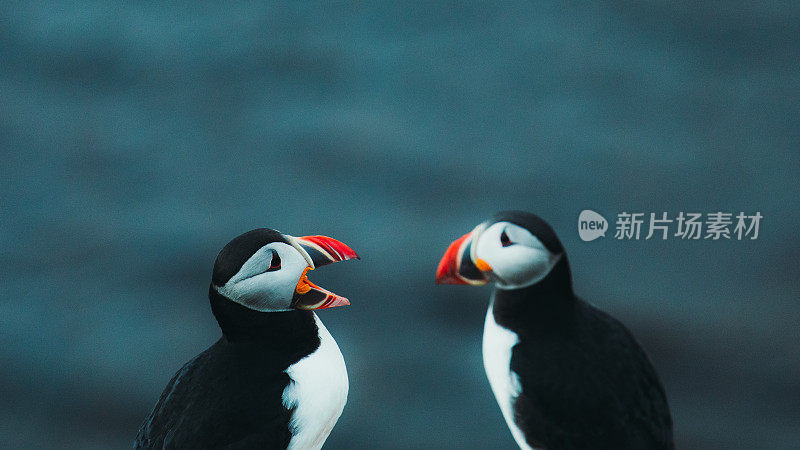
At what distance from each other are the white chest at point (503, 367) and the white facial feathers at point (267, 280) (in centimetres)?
59

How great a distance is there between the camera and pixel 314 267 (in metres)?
2.50

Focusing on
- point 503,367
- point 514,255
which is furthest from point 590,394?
point 514,255

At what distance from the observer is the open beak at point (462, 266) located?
2.56 metres

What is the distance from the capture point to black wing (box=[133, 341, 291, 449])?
2.42 metres

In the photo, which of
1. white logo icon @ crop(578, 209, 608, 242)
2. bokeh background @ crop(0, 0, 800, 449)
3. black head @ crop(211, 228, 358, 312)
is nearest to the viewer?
black head @ crop(211, 228, 358, 312)

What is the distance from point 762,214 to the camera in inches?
157

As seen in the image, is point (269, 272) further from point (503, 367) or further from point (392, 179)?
point (392, 179)

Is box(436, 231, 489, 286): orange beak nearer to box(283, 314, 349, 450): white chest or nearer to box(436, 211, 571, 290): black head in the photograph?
box(436, 211, 571, 290): black head

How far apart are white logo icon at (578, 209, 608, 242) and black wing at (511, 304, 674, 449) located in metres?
1.46

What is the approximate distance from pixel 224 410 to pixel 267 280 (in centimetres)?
38

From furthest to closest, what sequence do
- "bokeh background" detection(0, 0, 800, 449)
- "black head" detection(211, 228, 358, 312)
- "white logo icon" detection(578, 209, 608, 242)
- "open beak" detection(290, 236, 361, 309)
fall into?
"white logo icon" detection(578, 209, 608, 242)
"bokeh background" detection(0, 0, 800, 449)
"open beak" detection(290, 236, 361, 309)
"black head" detection(211, 228, 358, 312)

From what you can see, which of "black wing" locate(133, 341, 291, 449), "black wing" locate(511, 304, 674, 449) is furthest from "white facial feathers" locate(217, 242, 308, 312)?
"black wing" locate(511, 304, 674, 449)

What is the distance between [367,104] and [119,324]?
1.71m

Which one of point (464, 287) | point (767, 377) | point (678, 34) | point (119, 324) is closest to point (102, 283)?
point (119, 324)
